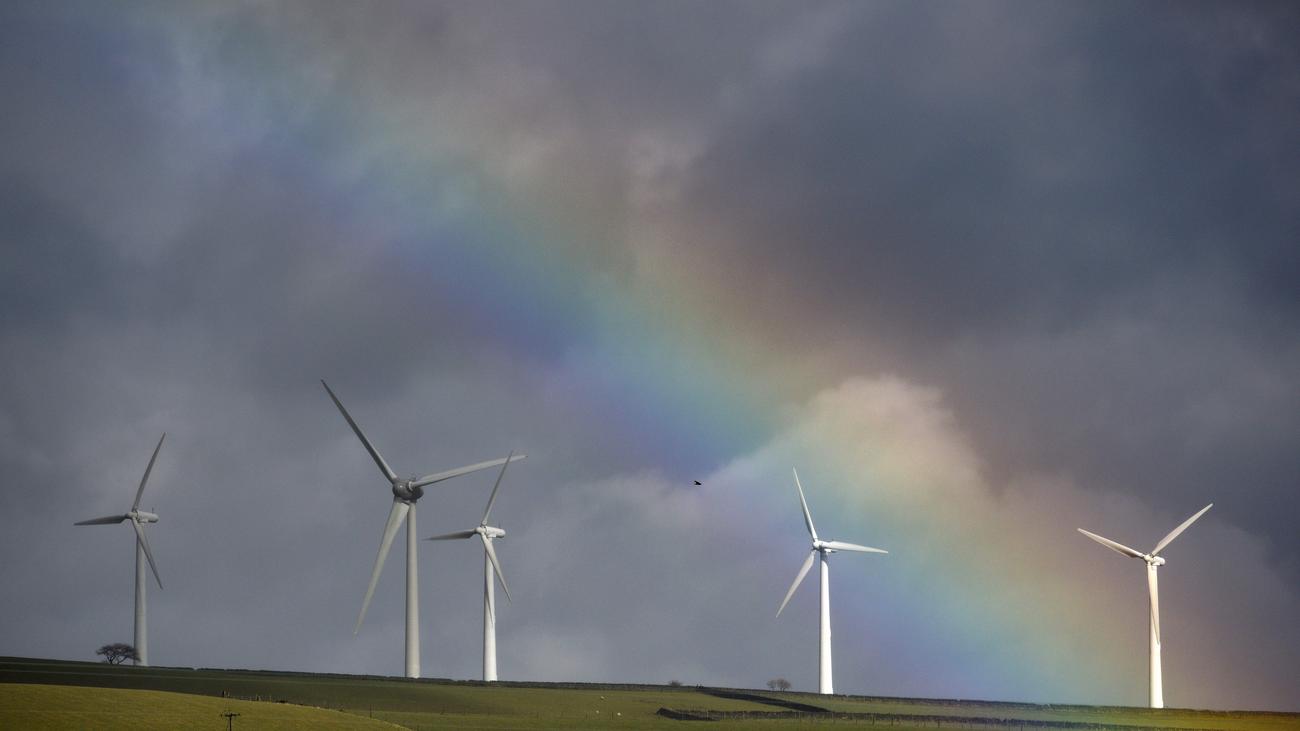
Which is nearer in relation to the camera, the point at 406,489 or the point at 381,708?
the point at 381,708

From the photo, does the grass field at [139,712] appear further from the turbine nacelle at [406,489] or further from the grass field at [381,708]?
the turbine nacelle at [406,489]

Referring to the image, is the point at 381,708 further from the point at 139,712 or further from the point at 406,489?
the point at 406,489

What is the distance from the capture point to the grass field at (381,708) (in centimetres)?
13275

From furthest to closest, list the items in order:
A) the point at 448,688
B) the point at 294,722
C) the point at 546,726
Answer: the point at 448,688 < the point at 546,726 < the point at 294,722

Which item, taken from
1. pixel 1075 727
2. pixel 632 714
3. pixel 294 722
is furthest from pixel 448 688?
pixel 1075 727

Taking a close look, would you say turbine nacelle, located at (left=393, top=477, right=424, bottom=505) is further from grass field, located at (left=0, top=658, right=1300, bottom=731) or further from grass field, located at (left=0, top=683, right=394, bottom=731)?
grass field, located at (left=0, top=683, right=394, bottom=731)

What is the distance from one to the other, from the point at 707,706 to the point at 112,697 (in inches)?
2900

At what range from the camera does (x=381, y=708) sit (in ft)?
522

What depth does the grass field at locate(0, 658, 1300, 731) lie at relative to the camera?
132750 millimetres

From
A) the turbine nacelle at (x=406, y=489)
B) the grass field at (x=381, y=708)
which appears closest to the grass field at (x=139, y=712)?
the grass field at (x=381, y=708)

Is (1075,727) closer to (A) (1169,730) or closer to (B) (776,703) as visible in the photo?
(A) (1169,730)

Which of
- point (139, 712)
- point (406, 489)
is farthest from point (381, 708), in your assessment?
point (406, 489)

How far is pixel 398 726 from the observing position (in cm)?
14050

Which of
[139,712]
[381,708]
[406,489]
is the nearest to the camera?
[139,712]
